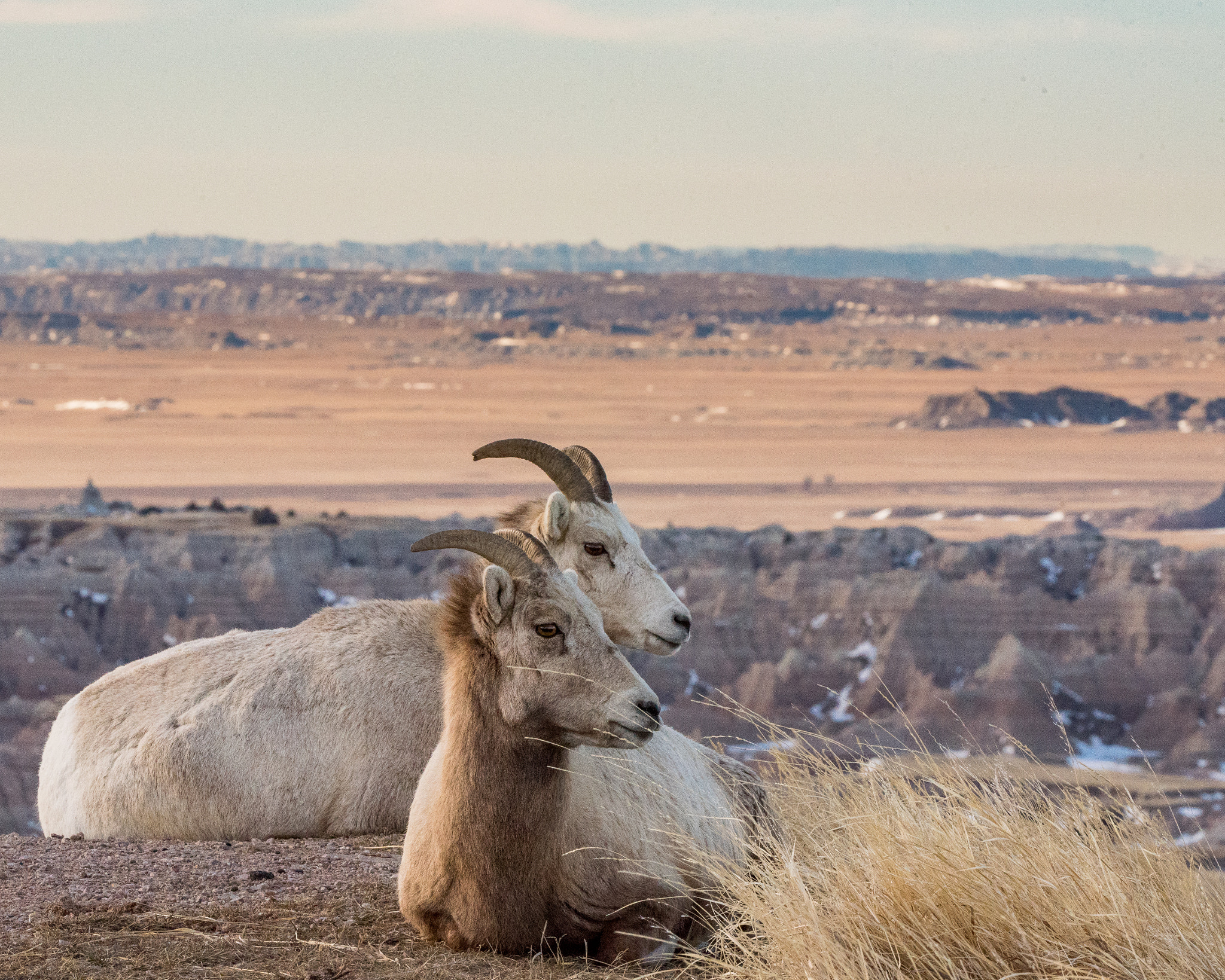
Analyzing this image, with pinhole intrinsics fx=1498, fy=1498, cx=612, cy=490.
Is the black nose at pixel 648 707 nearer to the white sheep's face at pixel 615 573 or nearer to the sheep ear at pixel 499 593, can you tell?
the sheep ear at pixel 499 593

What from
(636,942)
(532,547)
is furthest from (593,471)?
(636,942)

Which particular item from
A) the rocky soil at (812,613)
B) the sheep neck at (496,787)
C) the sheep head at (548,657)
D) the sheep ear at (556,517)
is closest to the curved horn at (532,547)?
the sheep head at (548,657)

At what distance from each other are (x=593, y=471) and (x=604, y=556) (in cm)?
79

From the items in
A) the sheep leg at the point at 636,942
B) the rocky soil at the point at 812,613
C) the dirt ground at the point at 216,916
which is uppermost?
the sheep leg at the point at 636,942

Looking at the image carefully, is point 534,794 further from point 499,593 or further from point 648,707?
point 499,593

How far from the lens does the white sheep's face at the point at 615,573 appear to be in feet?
27.2

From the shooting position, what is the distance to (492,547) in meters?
6.81

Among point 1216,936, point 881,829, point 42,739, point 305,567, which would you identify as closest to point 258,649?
point 881,829

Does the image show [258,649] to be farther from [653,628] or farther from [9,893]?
[653,628]

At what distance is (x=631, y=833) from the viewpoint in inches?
290

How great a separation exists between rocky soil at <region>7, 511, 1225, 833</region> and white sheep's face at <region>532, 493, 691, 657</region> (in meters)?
42.0

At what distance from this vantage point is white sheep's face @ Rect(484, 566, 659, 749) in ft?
21.6

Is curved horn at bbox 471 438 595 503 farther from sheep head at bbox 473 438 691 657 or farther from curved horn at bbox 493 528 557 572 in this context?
curved horn at bbox 493 528 557 572

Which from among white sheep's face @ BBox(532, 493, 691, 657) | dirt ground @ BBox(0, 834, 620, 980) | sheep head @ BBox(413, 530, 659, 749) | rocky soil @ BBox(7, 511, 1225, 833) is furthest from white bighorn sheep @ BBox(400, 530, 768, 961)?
rocky soil @ BBox(7, 511, 1225, 833)
